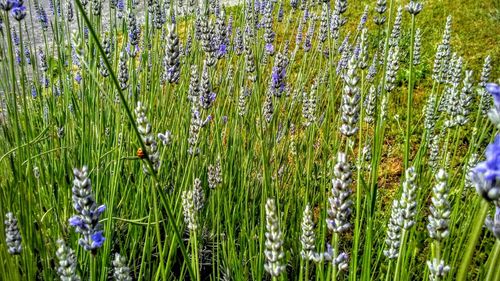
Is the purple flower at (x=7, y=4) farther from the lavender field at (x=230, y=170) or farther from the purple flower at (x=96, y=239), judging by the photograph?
the purple flower at (x=96, y=239)

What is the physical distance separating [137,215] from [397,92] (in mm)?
2783

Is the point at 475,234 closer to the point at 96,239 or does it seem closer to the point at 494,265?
the point at 494,265

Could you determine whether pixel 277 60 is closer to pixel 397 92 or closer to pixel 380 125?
pixel 380 125

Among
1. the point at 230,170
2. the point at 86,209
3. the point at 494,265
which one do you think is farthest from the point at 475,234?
the point at 230,170

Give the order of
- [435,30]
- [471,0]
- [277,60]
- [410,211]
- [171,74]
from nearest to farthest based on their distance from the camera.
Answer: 1. [410,211]
2. [171,74]
3. [277,60]
4. [435,30]
5. [471,0]

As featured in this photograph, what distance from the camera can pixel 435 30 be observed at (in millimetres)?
5031

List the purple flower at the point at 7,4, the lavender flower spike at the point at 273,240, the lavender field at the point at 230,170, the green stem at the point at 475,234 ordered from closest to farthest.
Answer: the green stem at the point at 475,234 < the lavender flower spike at the point at 273,240 < the lavender field at the point at 230,170 < the purple flower at the point at 7,4

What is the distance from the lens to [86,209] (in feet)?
2.86

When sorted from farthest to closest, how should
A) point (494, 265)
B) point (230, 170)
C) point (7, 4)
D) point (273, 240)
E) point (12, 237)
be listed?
point (230, 170)
point (7, 4)
point (12, 237)
point (273, 240)
point (494, 265)

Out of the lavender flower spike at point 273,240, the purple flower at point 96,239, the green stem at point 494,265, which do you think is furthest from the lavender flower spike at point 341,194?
the purple flower at point 96,239

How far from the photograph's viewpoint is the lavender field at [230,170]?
953mm

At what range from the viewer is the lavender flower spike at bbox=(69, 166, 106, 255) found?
851 millimetres

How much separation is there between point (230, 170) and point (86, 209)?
1.18m

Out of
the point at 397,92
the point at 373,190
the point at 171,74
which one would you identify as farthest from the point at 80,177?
the point at 397,92
